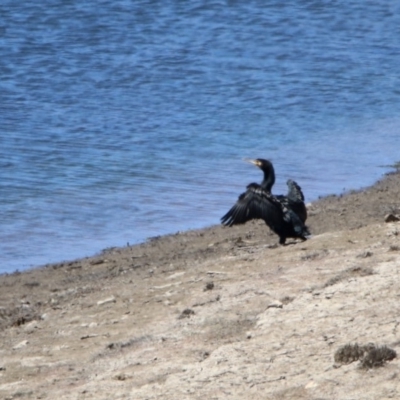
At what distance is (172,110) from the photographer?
25109 mm

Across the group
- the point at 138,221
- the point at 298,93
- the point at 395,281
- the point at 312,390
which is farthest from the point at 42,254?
the point at 298,93

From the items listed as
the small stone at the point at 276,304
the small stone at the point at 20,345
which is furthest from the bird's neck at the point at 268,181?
the small stone at the point at 20,345

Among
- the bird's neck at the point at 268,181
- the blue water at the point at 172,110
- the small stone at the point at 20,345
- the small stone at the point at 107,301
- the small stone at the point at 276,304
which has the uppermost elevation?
the small stone at the point at 276,304

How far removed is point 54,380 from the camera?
10.6m

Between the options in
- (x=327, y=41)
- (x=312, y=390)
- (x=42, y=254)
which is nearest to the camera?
(x=312, y=390)

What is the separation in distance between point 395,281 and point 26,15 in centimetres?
2394

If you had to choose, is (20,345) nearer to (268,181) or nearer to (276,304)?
(276,304)

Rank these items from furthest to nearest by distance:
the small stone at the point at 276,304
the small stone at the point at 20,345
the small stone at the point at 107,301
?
the small stone at the point at 107,301, the small stone at the point at 20,345, the small stone at the point at 276,304

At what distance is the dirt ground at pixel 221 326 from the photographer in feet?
31.2

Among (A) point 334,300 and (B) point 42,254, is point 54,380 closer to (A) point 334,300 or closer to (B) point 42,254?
(A) point 334,300

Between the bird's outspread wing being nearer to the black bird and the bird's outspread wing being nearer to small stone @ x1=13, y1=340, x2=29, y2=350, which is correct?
the black bird

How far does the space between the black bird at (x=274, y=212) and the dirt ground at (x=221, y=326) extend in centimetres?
24

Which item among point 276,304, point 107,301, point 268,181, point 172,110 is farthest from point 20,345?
point 172,110

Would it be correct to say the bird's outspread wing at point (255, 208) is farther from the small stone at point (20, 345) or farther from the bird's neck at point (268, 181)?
the small stone at point (20, 345)
